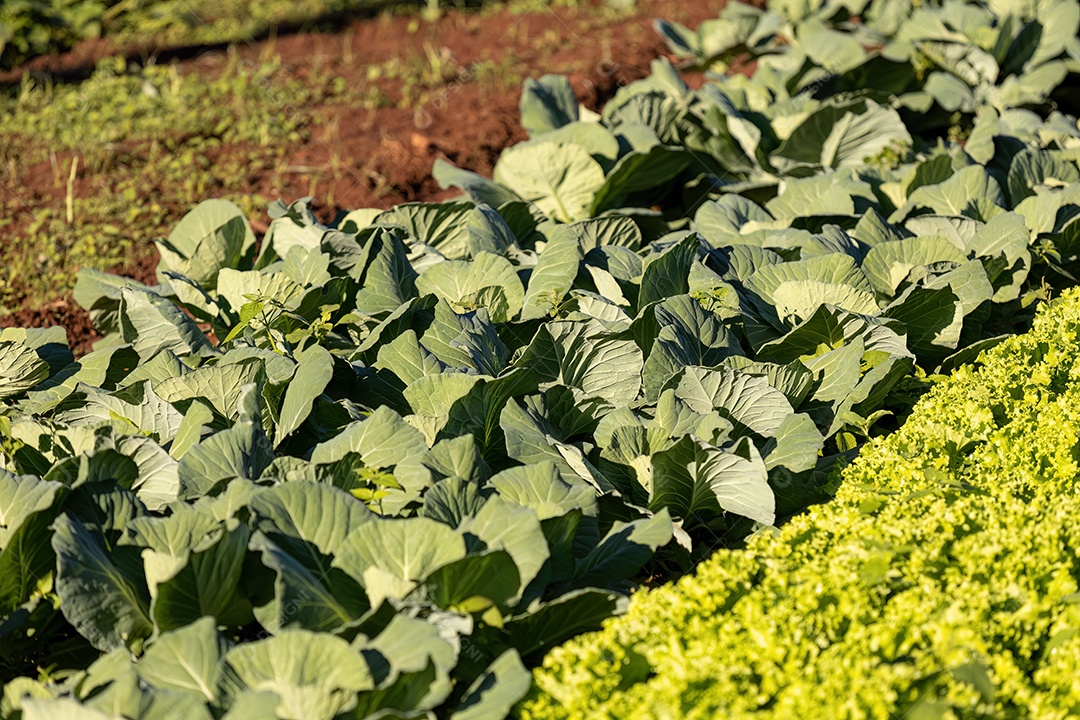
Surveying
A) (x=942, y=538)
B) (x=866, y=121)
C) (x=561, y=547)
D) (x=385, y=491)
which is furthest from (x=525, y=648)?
(x=866, y=121)

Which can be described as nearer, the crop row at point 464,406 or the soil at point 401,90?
the crop row at point 464,406

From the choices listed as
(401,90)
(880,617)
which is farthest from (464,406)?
(401,90)

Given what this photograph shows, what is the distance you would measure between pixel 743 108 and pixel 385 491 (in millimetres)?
4114

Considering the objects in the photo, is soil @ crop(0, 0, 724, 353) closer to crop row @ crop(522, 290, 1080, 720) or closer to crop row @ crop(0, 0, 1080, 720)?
crop row @ crop(0, 0, 1080, 720)

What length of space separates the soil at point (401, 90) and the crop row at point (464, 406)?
45.9 inches

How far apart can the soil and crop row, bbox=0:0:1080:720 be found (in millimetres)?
1167

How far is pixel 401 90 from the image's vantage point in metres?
7.59

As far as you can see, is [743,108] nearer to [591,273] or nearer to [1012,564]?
[591,273]

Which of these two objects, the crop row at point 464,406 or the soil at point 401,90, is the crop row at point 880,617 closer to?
the crop row at point 464,406

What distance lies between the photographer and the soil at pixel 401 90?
6.01 m

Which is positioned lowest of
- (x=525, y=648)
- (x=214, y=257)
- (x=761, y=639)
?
(x=525, y=648)

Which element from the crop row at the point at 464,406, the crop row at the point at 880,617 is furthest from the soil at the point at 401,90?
the crop row at the point at 880,617

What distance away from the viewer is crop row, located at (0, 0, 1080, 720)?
2.37 metres

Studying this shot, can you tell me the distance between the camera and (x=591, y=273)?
12.8 feet
